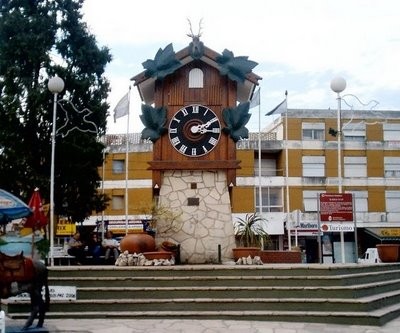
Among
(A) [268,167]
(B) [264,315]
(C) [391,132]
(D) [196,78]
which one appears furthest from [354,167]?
(B) [264,315]

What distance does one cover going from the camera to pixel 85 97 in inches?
965

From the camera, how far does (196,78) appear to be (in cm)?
1600

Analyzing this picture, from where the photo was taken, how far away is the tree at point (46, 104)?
76.0 ft

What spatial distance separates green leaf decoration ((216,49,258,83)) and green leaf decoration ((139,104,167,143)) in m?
1.85

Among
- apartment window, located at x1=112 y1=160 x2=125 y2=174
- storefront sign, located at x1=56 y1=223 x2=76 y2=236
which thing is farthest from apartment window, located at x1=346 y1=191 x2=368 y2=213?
storefront sign, located at x1=56 y1=223 x2=76 y2=236

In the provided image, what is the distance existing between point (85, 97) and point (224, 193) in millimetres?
11101

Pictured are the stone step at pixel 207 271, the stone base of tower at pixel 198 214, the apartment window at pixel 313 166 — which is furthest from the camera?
the apartment window at pixel 313 166

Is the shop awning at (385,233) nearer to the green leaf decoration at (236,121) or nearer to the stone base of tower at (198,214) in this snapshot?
the green leaf decoration at (236,121)

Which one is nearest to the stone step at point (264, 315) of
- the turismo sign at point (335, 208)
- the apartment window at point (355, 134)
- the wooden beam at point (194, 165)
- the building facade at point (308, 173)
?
the turismo sign at point (335, 208)

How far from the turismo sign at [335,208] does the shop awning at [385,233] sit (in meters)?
24.0

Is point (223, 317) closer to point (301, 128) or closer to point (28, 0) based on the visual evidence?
point (28, 0)

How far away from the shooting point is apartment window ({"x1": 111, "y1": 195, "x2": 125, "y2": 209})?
129ft

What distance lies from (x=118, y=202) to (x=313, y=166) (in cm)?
1261

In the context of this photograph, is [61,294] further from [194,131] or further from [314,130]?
[314,130]
